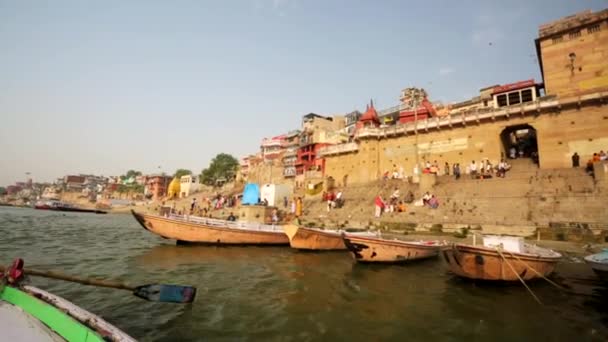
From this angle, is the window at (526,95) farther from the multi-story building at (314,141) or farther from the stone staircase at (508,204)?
the multi-story building at (314,141)

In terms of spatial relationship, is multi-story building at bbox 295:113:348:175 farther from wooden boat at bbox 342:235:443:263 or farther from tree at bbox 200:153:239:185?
wooden boat at bbox 342:235:443:263

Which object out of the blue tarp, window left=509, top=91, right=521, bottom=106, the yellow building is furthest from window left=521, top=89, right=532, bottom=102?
the blue tarp

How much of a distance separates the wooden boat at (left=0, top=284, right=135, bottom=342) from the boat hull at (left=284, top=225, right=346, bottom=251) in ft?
36.8

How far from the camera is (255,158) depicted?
235 feet

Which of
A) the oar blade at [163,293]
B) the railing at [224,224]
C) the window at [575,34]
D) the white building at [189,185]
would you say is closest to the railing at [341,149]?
the window at [575,34]

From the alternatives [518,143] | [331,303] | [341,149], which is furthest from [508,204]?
[341,149]

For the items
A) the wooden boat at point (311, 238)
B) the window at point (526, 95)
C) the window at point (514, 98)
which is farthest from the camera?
the window at point (514, 98)

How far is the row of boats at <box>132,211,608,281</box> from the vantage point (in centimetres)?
838

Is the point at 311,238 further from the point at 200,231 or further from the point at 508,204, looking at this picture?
the point at 508,204

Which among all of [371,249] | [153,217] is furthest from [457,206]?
[153,217]

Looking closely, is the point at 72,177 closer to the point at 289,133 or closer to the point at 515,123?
the point at 289,133

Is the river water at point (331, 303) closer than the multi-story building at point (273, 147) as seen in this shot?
Yes

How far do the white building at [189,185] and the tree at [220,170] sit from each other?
14.8ft

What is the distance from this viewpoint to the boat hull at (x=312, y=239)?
14398 millimetres
